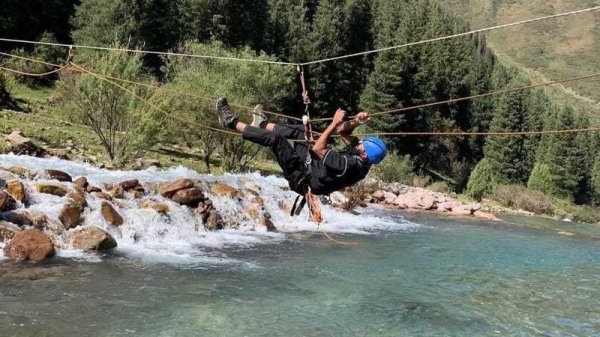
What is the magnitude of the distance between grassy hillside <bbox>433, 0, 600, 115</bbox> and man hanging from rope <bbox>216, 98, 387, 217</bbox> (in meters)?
133

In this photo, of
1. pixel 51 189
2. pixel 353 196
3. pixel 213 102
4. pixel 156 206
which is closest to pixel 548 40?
pixel 353 196

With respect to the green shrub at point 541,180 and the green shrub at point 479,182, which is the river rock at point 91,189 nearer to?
the green shrub at point 479,182

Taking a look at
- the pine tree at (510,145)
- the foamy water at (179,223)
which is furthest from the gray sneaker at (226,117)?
the pine tree at (510,145)

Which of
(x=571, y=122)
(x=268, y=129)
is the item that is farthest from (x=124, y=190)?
(x=571, y=122)

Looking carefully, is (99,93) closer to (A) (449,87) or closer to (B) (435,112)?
(B) (435,112)

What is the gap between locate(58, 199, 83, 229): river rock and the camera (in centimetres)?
1488

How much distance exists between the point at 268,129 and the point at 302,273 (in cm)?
626

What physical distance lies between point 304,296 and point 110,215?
6.74 meters

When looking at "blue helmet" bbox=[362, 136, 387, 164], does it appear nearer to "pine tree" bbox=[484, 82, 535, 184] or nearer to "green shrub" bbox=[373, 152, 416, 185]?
"green shrub" bbox=[373, 152, 416, 185]

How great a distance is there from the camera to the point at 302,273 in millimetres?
13938

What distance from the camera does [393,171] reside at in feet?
130

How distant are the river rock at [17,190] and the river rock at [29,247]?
84.9 inches

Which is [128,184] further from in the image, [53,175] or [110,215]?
[110,215]

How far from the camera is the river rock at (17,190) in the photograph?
49.4 feet
